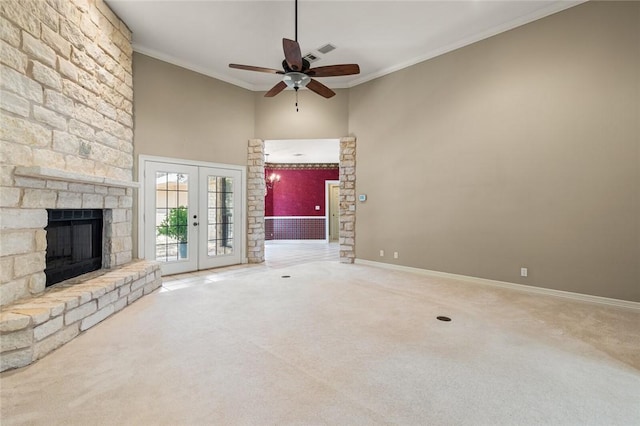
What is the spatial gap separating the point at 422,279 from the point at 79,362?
4.21 meters

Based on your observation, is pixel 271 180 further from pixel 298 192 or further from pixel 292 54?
pixel 292 54

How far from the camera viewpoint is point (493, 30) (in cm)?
419

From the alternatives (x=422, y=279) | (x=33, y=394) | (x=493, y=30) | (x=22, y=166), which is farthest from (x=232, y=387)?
(x=493, y=30)

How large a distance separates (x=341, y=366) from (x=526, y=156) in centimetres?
369

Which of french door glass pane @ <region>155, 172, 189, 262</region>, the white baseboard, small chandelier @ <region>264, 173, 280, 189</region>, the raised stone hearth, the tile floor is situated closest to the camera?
the raised stone hearth

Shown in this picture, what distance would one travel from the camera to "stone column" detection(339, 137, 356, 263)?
6.03m

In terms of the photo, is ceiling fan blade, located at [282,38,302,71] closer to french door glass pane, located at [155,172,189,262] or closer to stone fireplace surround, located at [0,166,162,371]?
stone fireplace surround, located at [0,166,162,371]

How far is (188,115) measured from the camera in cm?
525

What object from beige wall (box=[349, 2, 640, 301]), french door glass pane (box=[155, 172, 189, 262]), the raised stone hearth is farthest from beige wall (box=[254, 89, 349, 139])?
the raised stone hearth

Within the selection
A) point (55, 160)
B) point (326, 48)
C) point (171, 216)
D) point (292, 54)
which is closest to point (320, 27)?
point (326, 48)

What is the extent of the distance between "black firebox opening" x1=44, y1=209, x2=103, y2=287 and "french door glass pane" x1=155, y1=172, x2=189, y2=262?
1174 mm

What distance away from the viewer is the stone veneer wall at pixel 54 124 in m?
2.44

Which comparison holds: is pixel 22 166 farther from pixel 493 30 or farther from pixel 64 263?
pixel 493 30

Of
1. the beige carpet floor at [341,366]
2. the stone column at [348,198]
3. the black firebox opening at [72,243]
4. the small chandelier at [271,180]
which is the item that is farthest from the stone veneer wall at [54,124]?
the small chandelier at [271,180]
